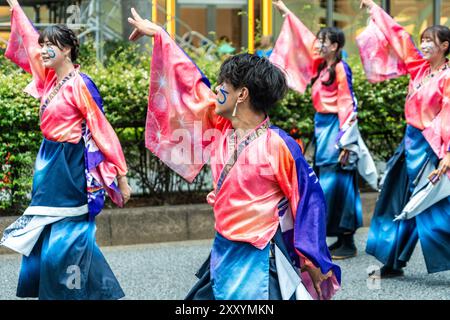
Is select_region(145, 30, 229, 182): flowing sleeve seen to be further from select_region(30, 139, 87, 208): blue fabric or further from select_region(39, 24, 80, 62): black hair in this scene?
select_region(39, 24, 80, 62): black hair

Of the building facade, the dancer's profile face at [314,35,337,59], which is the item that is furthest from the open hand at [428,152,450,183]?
the building facade

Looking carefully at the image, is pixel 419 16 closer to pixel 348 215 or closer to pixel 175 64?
pixel 348 215

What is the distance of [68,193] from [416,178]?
95.9 inches

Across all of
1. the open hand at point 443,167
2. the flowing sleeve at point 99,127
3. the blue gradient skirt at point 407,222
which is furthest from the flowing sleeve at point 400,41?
the flowing sleeve at point 99,127

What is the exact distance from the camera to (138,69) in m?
7.70

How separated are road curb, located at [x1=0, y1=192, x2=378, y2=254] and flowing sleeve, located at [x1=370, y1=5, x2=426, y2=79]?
7.12 feet

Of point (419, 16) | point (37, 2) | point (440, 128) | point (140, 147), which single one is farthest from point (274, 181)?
point (419, 16)

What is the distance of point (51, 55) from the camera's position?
480 centimetres

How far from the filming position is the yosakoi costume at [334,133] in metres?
6.66

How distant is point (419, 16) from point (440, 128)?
390 inches

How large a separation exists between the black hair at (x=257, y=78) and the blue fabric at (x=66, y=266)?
5.07 ft

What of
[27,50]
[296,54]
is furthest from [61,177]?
[296,54]

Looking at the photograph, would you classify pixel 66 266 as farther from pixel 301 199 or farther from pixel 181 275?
pixel 301 199

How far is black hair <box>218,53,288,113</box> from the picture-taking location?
11.8 ft
